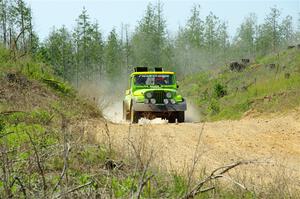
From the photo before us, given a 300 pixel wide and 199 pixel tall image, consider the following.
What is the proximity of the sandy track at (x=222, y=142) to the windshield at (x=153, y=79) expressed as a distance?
4.96 meters

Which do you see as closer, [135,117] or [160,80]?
[135,117]

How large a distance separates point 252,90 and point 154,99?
848 cm

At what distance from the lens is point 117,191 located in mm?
4266

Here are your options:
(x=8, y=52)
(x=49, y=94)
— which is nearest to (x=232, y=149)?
(x=49, y=94)

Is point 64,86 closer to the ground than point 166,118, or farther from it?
farther from it

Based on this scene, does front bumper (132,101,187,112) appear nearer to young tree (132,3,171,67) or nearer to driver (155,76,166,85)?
driver (155,76,166,85)

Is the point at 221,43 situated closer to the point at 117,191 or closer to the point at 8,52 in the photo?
the point at 8,52

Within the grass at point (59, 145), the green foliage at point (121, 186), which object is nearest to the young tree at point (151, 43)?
the grass at point (59, 145)

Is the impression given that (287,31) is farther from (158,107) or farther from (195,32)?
(158,107)

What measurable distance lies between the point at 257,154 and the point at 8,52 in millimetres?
10309

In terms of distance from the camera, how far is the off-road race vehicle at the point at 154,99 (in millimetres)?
16125

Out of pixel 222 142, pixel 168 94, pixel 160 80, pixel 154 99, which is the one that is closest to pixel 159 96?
pixel 154 99

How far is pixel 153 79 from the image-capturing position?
17.7 metres

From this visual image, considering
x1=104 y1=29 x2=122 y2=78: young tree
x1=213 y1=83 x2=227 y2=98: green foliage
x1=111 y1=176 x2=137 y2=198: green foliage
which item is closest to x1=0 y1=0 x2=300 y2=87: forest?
x1=104 y1=29 x2=122 y2=78: young tree
